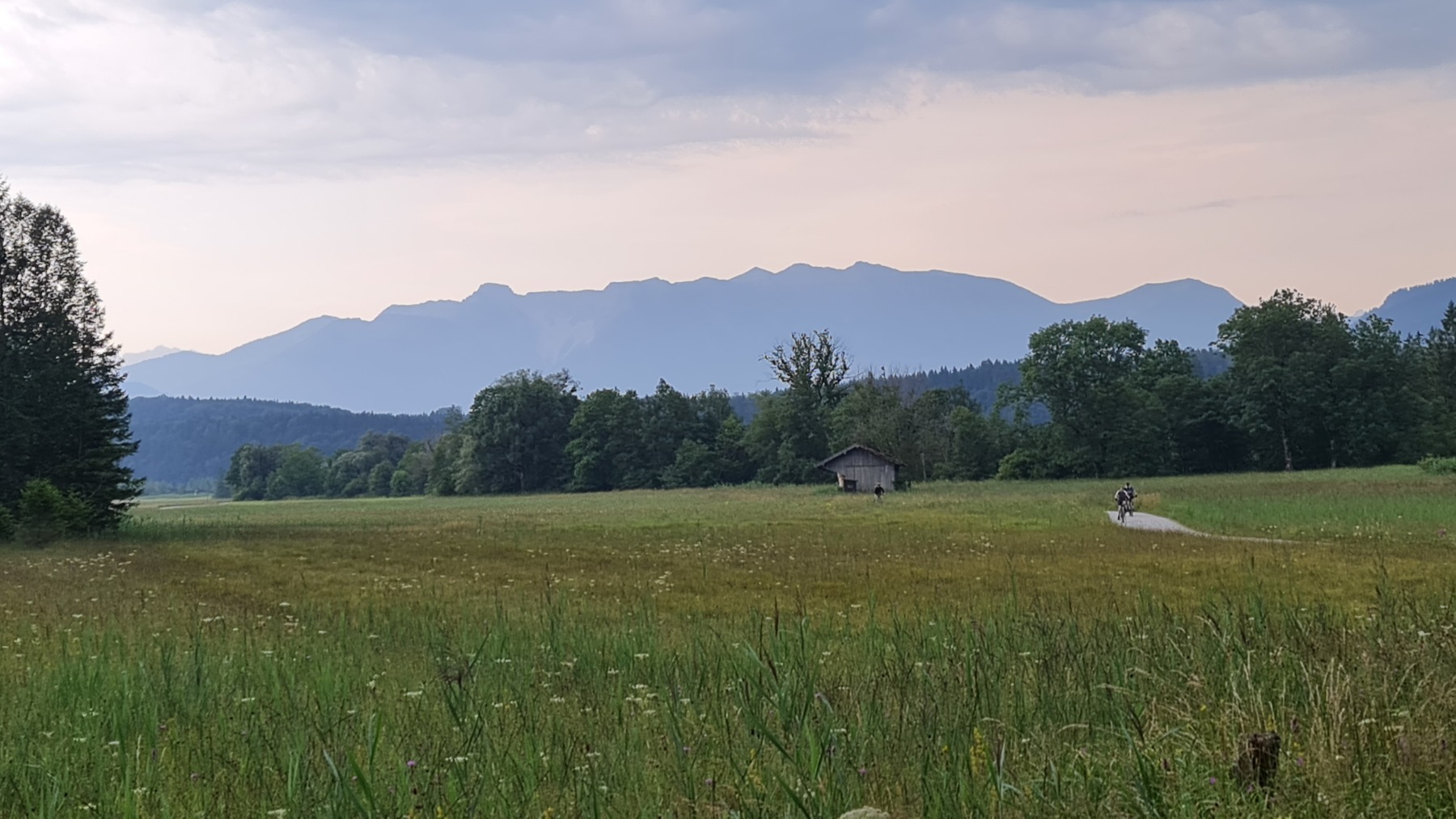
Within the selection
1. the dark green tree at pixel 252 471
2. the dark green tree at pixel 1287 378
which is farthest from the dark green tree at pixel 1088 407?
the dark green tree at pixel 252 471

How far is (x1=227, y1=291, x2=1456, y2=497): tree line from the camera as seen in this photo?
306 feet

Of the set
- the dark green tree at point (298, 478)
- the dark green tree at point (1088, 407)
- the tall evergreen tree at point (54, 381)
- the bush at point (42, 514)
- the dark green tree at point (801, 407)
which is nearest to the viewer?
the bush at point (42, 514)

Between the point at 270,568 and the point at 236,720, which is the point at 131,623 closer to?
the point at 236,720

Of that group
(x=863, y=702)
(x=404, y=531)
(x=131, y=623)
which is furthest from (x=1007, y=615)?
(x=404, y=531)

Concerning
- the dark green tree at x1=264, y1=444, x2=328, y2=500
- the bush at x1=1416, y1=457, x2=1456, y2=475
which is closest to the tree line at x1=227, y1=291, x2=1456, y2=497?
the bush at x1=1416, y1=457, x2=1456, y2=475

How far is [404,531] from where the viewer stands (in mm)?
42594

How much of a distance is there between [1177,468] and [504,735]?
330 feet

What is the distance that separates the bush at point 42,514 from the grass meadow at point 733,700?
21.4 meters

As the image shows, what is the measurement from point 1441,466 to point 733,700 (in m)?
72.5

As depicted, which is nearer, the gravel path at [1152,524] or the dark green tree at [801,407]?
the gravel path at [1152,524]

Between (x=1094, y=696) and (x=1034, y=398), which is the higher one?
(x=1034, y=398)

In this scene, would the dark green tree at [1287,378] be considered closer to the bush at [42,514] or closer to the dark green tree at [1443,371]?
the dark green tree at [1443,371]

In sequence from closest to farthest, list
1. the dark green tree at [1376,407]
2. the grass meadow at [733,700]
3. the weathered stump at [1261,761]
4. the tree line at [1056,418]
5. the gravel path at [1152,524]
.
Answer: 1. the weathered stump at [1261,761]
2. the grass meadow at [733,700]
3. the gravel path at [1152,524]
4. the dark green tree at [1376,407]
5. the tree line at [1056,418]

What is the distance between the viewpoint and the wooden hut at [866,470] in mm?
85062
